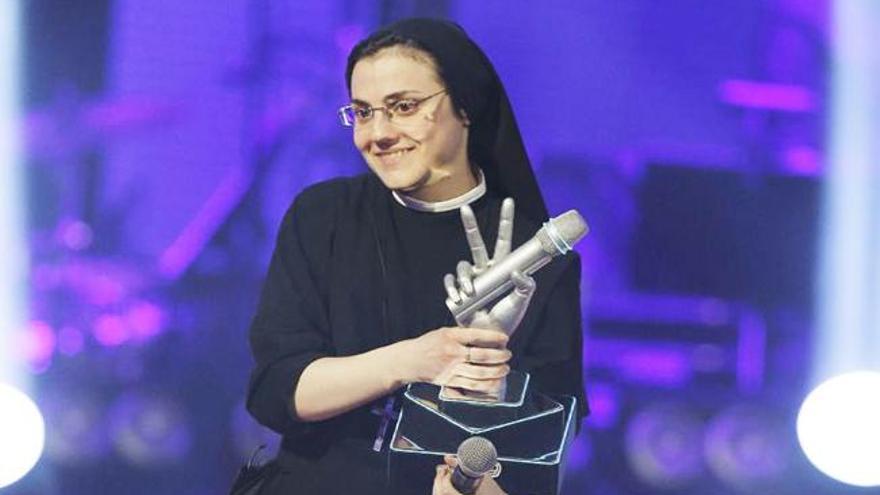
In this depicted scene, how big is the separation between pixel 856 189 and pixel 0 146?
217 centimetres

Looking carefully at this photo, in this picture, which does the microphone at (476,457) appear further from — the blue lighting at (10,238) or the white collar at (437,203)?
the blue lighting at (10,238)

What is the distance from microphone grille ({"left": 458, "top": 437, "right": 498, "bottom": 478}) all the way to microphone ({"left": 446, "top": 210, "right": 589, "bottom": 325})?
0.20 metres

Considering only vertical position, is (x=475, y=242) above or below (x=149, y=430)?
above

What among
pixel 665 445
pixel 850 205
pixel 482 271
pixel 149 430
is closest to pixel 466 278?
pixel 482 271

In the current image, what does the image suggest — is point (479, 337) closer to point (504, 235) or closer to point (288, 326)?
point (504, 235)

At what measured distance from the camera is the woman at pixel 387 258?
2.08 meters

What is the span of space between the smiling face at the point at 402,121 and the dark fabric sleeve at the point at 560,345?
0.29 meters

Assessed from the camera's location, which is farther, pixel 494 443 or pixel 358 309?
pixel 358 309

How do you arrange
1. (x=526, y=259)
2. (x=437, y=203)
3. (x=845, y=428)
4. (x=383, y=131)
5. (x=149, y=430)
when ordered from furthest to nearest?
(x=845, y=428) < (x=149, y=430) < (x=437, y=203) < (x=383, y=131) < (x=526, y=259)

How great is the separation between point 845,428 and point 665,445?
0.45 meters

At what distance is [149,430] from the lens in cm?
326

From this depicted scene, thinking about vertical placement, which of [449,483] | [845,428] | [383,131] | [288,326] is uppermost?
[383,131]

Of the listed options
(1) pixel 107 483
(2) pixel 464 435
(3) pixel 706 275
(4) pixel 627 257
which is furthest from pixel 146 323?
(2) pixel 464 435

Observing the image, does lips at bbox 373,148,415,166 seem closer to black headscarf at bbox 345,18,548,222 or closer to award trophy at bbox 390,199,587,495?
black headscarf at bbox 345,18,548,222
